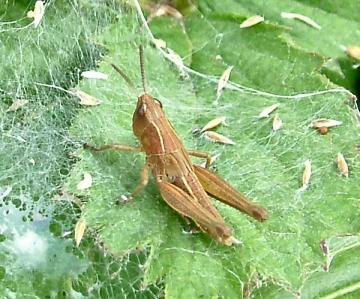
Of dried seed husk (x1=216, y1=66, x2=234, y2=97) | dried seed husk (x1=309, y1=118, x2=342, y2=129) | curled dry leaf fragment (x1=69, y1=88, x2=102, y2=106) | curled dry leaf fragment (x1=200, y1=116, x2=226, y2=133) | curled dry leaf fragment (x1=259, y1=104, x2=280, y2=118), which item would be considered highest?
curled dry leaf fragment (x1=69, y1=88, x2=102, y2=106)

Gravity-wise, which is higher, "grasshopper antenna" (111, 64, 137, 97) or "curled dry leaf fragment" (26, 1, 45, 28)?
"curled dry leaf fragment" (26, 1, 45, 28)

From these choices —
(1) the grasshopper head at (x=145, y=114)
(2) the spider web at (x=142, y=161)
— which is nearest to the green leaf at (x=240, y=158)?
(2) the spider web at (x=142, y=161)

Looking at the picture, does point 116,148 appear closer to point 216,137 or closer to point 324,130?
point 216,137

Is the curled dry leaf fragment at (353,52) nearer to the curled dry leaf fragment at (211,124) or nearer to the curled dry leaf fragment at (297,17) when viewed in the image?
the curled dry leaf fragment at (297,17)

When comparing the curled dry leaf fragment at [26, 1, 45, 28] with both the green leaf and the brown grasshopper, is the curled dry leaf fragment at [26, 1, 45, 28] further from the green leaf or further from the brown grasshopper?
the brown grasshopper

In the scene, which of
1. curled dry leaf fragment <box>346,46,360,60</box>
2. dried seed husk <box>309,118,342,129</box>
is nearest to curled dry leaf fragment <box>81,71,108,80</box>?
dried seed husk <box>309,118,342,129</box>

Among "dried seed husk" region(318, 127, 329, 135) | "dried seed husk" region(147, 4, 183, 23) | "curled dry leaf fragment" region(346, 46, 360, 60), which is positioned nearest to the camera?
"dried seed husk" region(318, 127, 329, 135)
